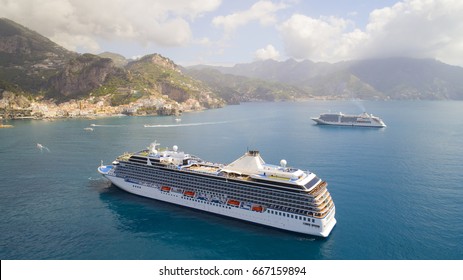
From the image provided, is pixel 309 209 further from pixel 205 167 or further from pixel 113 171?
pixel 113 171

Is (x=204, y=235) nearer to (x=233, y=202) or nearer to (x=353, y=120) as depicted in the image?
(x=233, y=202)

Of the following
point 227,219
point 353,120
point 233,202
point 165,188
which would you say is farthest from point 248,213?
point 353,120

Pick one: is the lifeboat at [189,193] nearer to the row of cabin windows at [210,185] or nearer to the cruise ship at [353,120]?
the row of cabin windows at [210,185]

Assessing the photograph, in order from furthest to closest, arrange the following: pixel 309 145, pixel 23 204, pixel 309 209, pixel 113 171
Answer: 1. pixel 309 145
2. pixel 113 171
3. pixel 23 204
4. pixel 309 209

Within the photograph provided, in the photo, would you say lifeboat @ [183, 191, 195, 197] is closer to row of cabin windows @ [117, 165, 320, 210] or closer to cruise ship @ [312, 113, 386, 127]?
row of cabin windows @ [117, 165, 320, 210]

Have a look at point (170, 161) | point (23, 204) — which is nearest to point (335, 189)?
point (170, 161)

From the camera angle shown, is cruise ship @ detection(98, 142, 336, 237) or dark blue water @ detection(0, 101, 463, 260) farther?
cruise ship @ detection(98, 142, 336, 237)

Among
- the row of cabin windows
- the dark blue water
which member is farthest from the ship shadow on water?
the row of cabin windows
